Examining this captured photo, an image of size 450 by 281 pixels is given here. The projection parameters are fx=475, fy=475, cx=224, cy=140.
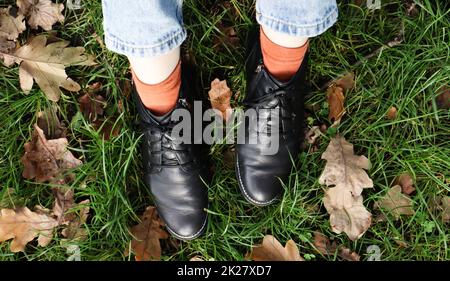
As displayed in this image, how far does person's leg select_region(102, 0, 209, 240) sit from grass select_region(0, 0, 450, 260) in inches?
3.4

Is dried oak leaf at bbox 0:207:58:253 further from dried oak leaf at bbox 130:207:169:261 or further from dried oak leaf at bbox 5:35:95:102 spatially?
dried oak leaf at bbox 5:35:95:102

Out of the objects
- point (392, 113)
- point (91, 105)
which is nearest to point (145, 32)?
point (91, 105)

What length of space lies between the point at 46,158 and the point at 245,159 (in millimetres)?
730

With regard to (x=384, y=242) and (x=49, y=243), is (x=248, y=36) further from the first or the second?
(x=49, y=243)

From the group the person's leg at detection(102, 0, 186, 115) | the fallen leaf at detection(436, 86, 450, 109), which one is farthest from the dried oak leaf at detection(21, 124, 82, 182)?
the fallen leaf at detection(436, 86, 450, 109)

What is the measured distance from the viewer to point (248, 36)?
180cm

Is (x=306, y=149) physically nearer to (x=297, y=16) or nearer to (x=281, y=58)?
(x=281, y=58)

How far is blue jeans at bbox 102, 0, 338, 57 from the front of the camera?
1.11 m

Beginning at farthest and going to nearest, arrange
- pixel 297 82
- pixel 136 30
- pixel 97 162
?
pixel 97 162 < pixel 297 82 < pixel 136 30

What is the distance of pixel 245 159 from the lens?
1.68 m

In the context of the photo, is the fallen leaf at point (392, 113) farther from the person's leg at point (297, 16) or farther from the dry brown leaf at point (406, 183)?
the person's leg at point (297, 16)

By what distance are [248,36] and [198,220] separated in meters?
0.71

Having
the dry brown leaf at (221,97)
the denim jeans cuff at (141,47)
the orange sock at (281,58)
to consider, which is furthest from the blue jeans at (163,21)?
the dry brown leaf at (221,97)
